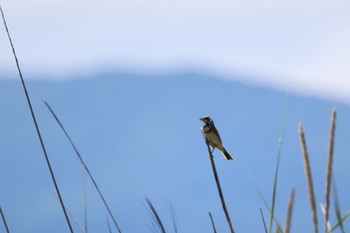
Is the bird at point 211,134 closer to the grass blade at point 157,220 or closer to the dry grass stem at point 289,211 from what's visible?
the grass blade at point 157,220

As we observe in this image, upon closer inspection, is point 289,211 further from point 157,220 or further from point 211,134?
point 211,134

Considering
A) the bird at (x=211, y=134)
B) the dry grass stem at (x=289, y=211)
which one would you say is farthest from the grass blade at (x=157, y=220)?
the bird at (x=211, y=134)

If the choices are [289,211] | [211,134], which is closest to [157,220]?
[289,211]

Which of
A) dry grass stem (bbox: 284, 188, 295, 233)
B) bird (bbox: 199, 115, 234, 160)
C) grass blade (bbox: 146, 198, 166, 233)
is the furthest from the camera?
bird (bbox: 199, 115, 234, 160)

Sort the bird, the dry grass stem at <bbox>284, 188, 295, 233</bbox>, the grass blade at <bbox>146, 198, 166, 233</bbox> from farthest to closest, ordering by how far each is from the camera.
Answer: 1. the bird
2. the grass blade at <bbox>146, 198, 166, 233</bbox>
3. the dry grass stem at <bbox>284, 188, 295, 233</bbox>

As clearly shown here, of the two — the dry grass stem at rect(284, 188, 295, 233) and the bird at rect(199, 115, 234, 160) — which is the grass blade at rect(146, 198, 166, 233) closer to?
the dry grass stem at rect(284, 188, 295, 233)

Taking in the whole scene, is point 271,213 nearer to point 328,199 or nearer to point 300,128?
point 328,199

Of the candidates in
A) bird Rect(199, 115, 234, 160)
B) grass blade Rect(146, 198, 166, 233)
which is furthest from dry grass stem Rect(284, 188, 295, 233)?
bird Rect(199, 115, 234, 160)

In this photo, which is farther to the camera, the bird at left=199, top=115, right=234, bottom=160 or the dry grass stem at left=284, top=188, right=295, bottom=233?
the bird at left=199, top=115, right=234, bottom=160

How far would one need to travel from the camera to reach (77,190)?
191375 millimetres

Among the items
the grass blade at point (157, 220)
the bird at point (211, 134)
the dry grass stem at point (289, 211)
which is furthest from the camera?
the bird at point (211, 134)

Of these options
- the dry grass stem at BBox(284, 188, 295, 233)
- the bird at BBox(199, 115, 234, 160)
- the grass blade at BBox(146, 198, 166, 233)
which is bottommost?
the dry grass stem at BBox(284, 188, 295, 233)

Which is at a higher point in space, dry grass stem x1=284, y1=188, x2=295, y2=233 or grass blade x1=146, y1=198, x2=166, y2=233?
grass blade x1=146, y1=198, x2=166, y2=233

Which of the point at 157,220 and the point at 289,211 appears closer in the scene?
the point at 289,211
